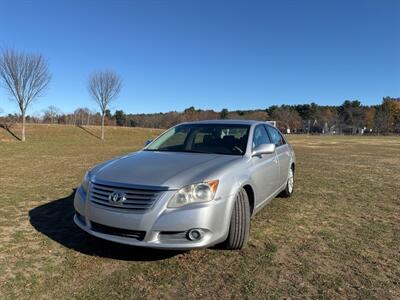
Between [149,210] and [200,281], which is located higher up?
[149,210]

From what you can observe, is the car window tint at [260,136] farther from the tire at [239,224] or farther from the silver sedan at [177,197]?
the tire at [239,224]

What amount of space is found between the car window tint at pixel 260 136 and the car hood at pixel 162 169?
0.75m

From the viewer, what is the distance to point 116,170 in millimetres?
4094

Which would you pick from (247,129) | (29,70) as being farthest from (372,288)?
(29,70)

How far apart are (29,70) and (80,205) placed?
2709 cm

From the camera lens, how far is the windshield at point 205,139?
4949 millimetres

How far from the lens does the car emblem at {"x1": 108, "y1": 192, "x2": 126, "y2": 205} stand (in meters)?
3.66

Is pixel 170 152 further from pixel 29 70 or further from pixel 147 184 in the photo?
pixel 29 70

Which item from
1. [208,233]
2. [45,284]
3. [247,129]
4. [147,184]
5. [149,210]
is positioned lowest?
[45,284]

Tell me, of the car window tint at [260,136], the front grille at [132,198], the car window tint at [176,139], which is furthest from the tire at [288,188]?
the front grille at [132,198]

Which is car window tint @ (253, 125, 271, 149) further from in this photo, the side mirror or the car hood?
the car hood

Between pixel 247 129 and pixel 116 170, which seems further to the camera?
pixel 247 129

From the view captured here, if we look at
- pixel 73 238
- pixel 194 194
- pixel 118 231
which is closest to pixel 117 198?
pixel 118 231

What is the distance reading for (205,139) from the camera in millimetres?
5246
